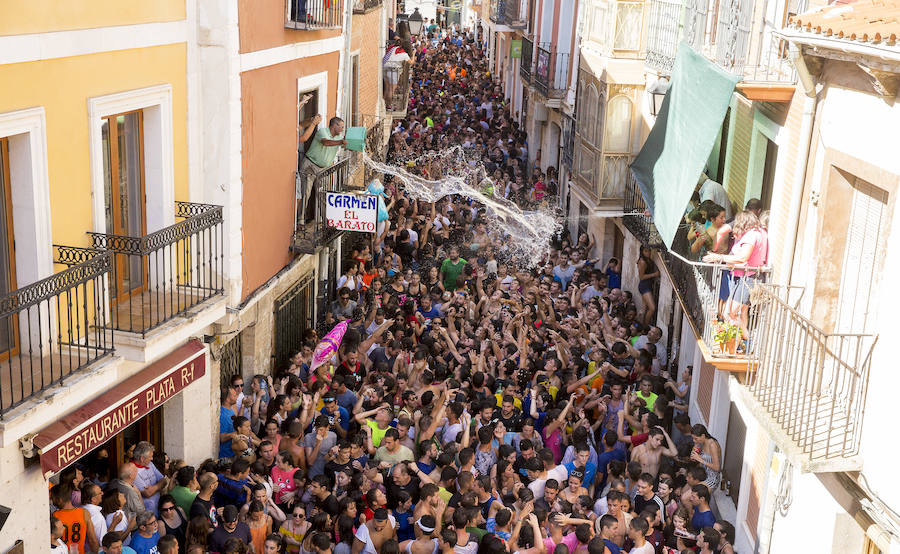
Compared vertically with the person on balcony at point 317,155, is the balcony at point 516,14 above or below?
above

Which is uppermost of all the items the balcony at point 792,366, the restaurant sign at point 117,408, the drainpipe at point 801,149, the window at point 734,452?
the drainpipe at point 801,149

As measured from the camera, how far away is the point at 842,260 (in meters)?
9.11

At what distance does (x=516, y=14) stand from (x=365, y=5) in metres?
16.5

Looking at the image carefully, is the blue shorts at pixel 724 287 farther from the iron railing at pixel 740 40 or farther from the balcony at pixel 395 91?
the balcony at pixel 395 91

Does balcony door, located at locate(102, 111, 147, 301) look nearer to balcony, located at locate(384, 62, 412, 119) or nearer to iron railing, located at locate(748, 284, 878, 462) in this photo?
iron railing, located at locate(748, 284, 878, 462)

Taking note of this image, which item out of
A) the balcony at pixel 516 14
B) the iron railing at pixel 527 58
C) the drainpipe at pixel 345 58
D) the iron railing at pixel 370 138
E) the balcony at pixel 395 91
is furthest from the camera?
the balcony at pixel 516 14

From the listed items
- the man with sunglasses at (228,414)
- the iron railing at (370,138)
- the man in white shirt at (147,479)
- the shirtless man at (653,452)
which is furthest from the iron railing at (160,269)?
the iron railing at (370,138)

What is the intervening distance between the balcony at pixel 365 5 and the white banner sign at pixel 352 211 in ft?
19.6

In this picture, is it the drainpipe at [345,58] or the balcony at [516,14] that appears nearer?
the drainpipe at [345,58]

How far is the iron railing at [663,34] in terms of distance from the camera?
1606 cm

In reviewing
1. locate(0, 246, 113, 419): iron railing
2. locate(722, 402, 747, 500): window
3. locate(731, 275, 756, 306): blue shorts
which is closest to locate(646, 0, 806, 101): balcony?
locate(731, 275, 756, 306): blue shorts

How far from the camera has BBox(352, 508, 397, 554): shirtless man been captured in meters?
9.21

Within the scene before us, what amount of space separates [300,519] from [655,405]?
468cm

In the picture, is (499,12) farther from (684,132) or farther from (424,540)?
(424,540)
